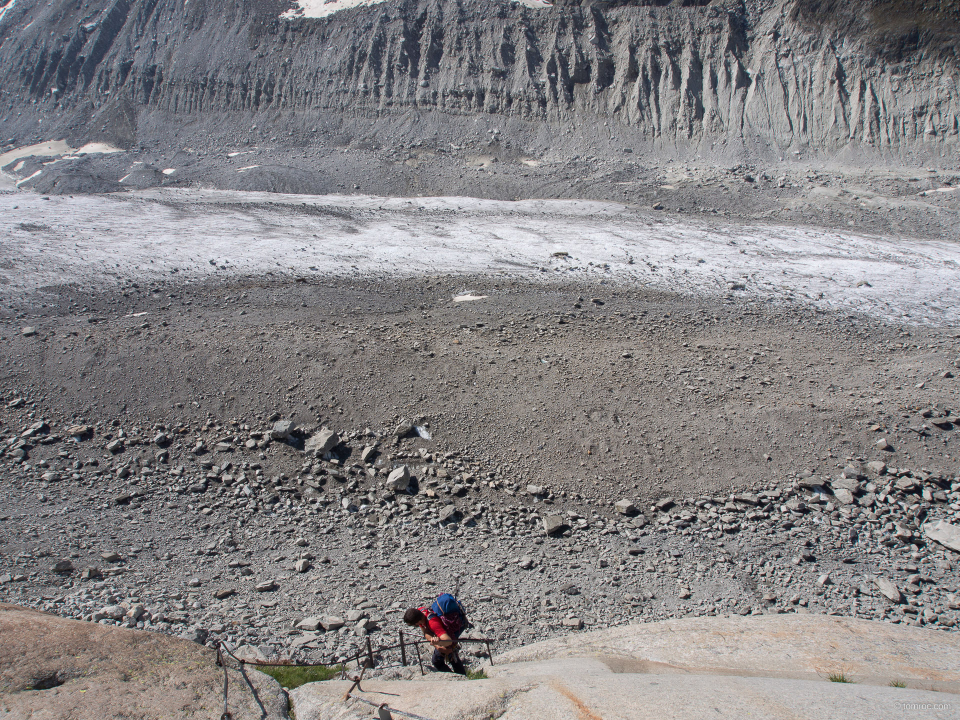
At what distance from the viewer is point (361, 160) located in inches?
1171

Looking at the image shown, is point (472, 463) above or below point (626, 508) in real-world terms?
above

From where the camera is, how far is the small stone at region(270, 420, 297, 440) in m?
10.2

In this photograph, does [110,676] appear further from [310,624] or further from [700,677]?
[700,677]

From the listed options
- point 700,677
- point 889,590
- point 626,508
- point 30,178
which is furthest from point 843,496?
point 30,178

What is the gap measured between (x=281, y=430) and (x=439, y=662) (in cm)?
536

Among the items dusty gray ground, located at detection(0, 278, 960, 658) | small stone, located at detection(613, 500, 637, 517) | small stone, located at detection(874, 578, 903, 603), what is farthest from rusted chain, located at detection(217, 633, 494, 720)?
small stone, located at detection(874, 578, 903, 603)

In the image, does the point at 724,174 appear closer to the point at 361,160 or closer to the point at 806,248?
the point at 806,248

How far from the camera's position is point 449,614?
604 centimetres

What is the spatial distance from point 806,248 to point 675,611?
15.2 metres

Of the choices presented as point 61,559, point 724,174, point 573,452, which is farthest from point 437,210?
point 61,559

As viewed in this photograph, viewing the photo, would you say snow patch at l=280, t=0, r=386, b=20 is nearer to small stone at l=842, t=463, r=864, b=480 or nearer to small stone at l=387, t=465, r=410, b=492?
small stone at l=387, t=465, r=410, b=492

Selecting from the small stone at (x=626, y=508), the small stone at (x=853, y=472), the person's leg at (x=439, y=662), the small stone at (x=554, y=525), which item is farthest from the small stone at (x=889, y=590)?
the person's leg at (x=439, y=662)

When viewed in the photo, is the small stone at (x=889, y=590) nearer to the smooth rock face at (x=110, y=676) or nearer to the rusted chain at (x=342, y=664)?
the rusted chain at (x=342, y=664)

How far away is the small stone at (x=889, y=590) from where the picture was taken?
7.87m
